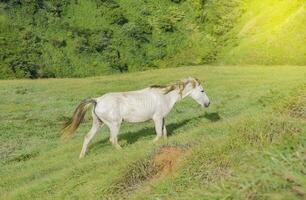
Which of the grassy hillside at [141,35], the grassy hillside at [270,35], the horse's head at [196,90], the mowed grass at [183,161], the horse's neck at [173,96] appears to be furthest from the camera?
the grassy hillside at [141,35]

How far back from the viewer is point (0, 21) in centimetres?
12900

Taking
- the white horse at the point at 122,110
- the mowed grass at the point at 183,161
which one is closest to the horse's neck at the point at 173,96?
the white horse at the point at 122,110

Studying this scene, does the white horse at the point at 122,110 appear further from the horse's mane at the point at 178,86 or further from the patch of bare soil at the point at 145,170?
the patch of bare soil at the point at 145,170

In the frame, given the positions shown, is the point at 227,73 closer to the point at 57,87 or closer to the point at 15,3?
the point at 57,87

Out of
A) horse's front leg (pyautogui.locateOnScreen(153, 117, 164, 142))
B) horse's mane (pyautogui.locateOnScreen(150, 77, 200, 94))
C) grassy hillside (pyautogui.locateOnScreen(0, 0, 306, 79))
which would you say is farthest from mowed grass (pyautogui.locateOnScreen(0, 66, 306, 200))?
grassy hillside (pyautogui.locateOnScreen(0, 0, 306, 79))

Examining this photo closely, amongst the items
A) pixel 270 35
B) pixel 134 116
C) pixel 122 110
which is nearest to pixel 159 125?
pixel 134 116

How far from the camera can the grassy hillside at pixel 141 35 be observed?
123m

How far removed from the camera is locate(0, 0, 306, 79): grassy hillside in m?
123

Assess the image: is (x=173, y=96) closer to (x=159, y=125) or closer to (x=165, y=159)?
(x=159, y=125)

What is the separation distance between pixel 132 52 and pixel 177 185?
418 ft

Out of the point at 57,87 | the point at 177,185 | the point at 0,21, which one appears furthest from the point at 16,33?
the point at 177,185

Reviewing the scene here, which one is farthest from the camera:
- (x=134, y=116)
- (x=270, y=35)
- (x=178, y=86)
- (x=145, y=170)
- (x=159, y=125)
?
(x=270, y=35)

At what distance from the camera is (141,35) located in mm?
143875

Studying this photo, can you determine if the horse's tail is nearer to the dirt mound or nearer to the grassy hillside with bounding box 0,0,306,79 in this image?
the dirt mound
